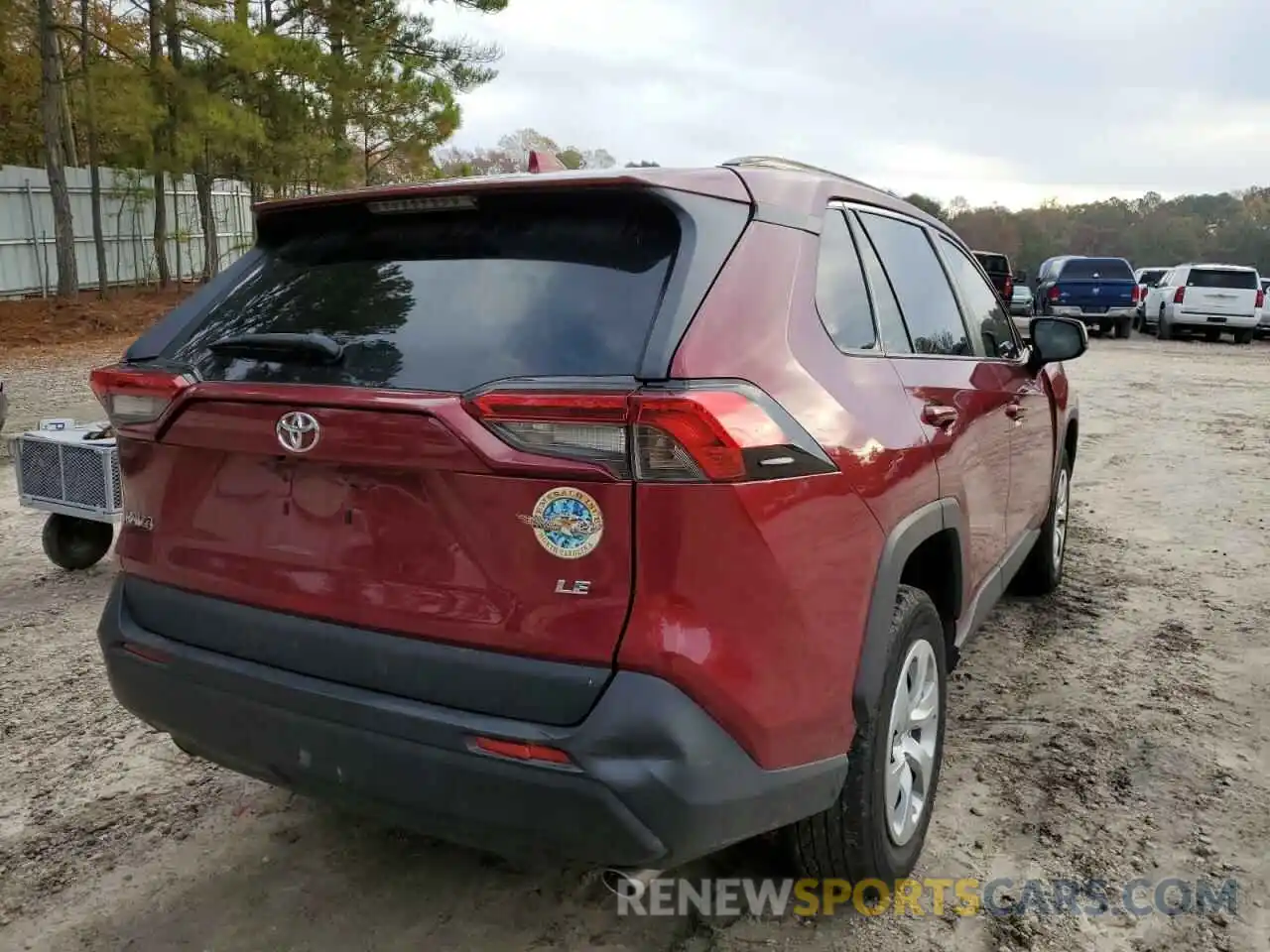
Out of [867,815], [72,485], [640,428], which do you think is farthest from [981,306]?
[72,485]

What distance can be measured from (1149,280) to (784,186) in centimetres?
3198

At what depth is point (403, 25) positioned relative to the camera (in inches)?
878

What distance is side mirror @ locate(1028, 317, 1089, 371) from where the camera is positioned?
4090mm

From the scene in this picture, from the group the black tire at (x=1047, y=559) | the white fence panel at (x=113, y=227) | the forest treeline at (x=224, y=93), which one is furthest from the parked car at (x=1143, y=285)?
the white fence panel at (x=113, y=227)

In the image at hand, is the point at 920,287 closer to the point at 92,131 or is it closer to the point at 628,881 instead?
the point at 628,881

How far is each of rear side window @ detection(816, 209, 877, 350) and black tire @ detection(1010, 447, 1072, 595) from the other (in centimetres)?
238

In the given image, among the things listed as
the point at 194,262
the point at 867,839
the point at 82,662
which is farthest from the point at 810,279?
the point at 194,262

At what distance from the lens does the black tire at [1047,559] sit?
16.0 ft

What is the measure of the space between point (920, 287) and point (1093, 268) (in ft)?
75.5

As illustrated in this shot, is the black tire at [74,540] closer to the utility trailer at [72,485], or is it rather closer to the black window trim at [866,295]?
the utility trailer at [72,485]

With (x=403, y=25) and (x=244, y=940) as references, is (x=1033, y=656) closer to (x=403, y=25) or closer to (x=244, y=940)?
(x=244, y=940)

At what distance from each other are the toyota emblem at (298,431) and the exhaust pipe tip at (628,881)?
1104mm

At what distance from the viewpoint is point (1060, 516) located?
523cm

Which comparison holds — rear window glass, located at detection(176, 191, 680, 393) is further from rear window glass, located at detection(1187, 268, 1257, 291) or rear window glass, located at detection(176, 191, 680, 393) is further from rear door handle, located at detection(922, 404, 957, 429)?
rear window glass, located at detection(1187, 268, 1257, 291)
